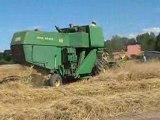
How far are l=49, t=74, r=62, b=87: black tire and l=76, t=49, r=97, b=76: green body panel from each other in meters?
1.82

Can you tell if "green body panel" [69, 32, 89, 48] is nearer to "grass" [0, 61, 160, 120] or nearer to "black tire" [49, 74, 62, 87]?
"black tire" [49, 74, 62, 87]

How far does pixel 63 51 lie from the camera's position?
1859 cm

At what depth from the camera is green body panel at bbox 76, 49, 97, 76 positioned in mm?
19469

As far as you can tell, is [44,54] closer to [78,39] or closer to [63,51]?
[63,51]

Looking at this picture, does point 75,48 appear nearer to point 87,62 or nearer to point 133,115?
point 87,62

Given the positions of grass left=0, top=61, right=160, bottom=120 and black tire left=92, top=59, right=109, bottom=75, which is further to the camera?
black tire left=92, top=59, right=109, bottom=75

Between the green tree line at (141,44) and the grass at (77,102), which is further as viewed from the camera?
the green tree line at (141,44)

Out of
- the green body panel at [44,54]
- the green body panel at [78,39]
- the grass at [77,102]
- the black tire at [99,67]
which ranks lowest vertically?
the grass at [77,102]

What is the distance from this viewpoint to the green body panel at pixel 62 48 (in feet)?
53.7

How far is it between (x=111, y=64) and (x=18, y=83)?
875 centimetres

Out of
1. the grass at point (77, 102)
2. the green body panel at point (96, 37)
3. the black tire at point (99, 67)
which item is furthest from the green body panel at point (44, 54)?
the black tire at point (99, 67)

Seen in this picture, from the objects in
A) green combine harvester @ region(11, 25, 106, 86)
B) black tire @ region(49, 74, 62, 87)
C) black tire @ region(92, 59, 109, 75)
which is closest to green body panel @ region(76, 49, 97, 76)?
green combine harvester @ region(11, 25, 106, 86)

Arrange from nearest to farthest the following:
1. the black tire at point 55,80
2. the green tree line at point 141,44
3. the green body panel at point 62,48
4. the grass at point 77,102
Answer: the grass at point 77,102
the green body panel at point 62,48
the black tire at point 55,80
the green tree line at point 141,44

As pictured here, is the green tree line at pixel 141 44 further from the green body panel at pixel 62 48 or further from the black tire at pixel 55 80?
the black tire at pixel 55 80
